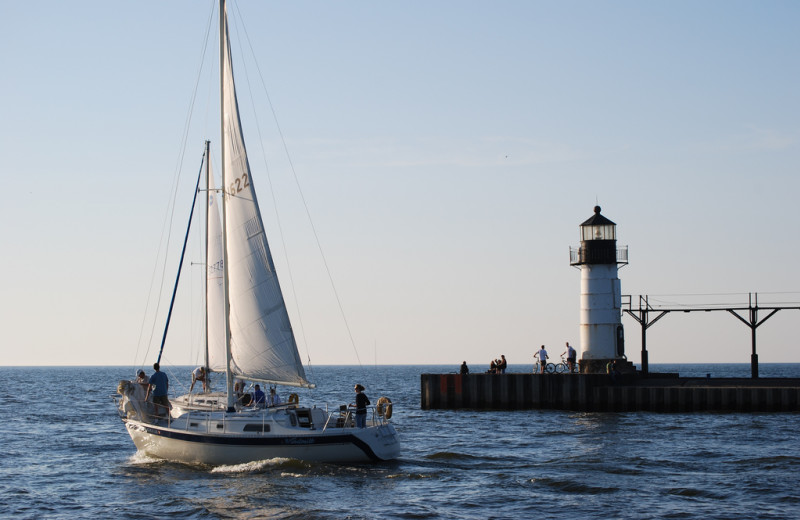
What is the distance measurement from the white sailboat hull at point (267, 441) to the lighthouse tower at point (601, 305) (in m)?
23.1

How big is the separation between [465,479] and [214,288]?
1101cm

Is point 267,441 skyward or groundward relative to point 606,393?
groundward

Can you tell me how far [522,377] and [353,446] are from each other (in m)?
22.9

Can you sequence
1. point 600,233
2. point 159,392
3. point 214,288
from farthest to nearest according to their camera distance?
1. point 600,233
2. point 214,288
3. point 159,392

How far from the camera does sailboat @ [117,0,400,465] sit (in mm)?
27984

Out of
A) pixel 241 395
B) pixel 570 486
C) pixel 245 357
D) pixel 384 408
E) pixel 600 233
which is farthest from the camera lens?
pixel 600 233

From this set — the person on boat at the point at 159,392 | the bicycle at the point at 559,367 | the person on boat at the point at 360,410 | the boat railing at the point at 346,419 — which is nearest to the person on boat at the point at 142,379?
the person on boat at the point at 159,392

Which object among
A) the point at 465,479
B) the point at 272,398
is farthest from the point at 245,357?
the point at 465,479

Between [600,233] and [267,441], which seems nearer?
[267,441]

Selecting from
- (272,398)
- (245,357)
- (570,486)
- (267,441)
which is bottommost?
(570,486)

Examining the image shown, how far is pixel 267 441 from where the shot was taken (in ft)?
90.6

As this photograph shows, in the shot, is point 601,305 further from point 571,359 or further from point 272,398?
point 272,398

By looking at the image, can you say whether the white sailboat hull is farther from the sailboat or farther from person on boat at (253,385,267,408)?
person on boat at (253,385,267,408)

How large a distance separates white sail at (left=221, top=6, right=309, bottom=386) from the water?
10.00ft
